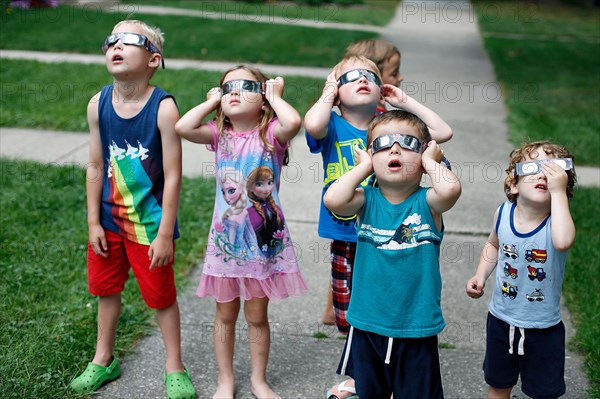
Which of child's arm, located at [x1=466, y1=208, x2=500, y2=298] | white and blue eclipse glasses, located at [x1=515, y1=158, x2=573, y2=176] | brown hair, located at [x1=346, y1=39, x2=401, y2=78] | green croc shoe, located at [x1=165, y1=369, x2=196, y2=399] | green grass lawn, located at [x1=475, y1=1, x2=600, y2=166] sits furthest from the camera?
green grass lawn, located at [x1=475, y1=1, x2=600, y2=166]

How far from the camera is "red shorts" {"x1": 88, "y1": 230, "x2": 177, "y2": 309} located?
3428 mm

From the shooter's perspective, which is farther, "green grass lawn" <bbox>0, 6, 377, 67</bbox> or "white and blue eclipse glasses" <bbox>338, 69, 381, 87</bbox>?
"green grass lawn" <bbox>0, 6, 377, 67</bbox>

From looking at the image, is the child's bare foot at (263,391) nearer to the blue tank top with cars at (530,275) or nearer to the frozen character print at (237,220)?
the frozen character print at (237,220)

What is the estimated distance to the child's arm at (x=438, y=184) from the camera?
107 inches

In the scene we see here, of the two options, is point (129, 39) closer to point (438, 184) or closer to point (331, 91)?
point (331, 91)

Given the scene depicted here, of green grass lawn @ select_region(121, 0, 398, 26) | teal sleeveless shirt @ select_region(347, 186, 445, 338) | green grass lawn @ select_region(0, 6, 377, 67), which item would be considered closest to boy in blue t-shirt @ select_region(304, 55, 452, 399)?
teal sleeveless shirt @ select_region(347, 186, 445, 338)

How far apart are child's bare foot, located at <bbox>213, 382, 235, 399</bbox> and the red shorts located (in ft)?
1.44

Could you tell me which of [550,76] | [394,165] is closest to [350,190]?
[394,165]

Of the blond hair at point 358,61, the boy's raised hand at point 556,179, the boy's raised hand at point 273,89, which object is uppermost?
the blond hair at point 358,61

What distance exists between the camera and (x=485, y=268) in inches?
120

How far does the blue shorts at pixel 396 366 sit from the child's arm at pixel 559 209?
0.60 m

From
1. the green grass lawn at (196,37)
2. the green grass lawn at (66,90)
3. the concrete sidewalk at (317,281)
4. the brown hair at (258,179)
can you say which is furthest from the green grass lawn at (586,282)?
the green grass lawn at (196,37)

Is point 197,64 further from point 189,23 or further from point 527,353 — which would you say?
point 527,353

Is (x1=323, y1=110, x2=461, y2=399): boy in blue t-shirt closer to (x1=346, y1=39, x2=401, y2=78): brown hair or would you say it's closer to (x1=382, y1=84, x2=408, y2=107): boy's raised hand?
(x1=382, y1=84, x2=408, y2=107): boy's raised hand
